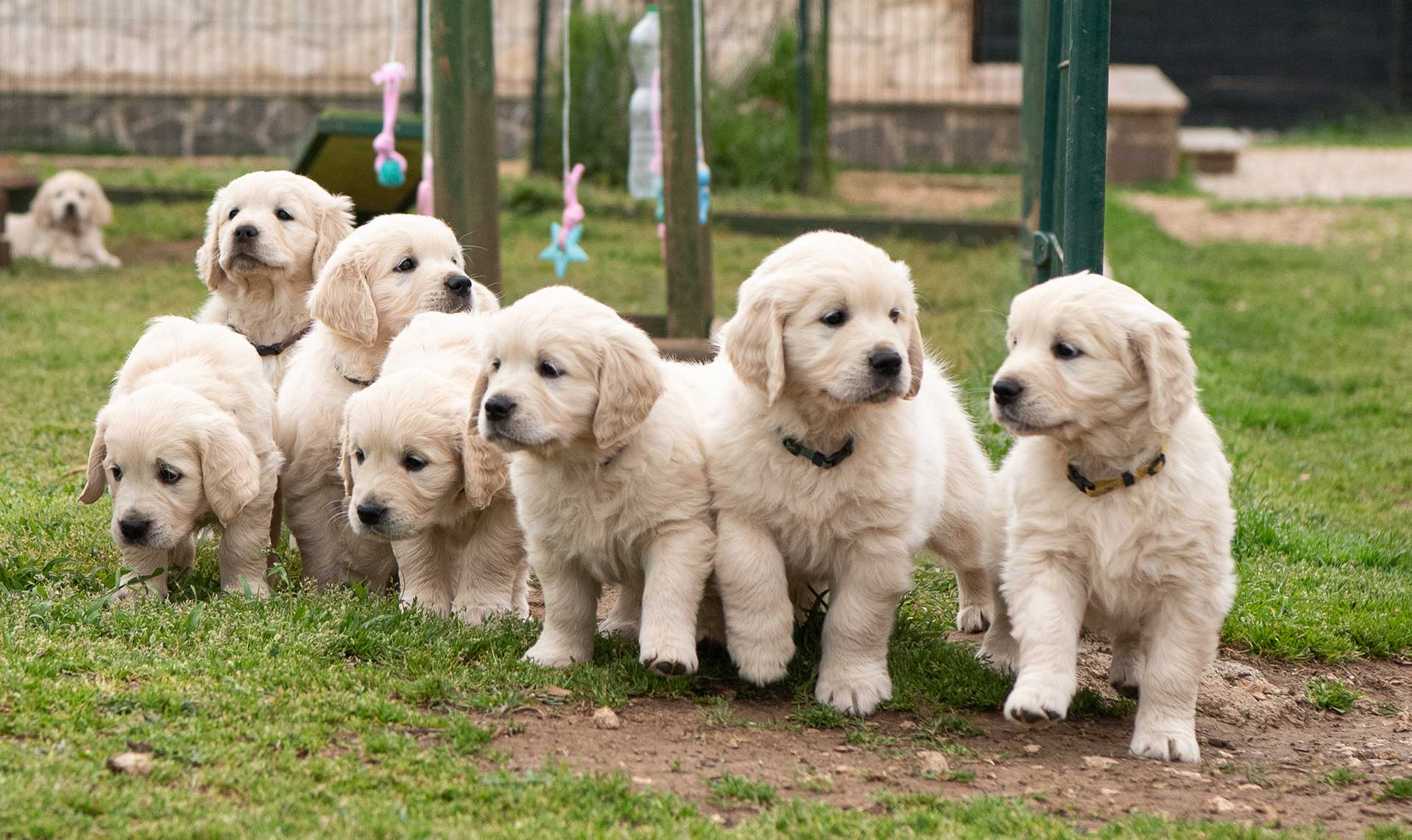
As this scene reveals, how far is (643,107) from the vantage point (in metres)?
8.87

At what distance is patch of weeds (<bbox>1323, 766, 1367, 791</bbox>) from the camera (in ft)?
12.1

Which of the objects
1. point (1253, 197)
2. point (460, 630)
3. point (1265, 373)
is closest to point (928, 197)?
point (1253, 197)

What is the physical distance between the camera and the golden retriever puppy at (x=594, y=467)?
396cm

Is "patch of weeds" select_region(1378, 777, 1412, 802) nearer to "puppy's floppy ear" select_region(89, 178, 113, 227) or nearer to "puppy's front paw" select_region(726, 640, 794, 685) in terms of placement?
"puppy's front paw" select_region(726, 640, 794, 685)

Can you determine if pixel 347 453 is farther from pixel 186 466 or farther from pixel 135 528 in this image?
pixel 135 528

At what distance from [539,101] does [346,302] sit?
960 cm

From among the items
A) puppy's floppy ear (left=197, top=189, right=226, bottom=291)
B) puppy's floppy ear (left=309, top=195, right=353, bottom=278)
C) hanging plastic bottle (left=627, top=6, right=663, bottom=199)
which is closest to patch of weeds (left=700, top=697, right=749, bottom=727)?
puppy's floppy ear (left=309, top=195, right=353, bottom=278)

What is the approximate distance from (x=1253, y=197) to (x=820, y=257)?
14.3 metres

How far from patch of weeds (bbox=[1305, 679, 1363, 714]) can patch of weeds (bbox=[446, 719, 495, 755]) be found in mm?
2380

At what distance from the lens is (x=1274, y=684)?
4.52m

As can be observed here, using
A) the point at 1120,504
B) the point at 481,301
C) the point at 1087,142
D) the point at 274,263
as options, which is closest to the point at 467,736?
the point at 1120,504

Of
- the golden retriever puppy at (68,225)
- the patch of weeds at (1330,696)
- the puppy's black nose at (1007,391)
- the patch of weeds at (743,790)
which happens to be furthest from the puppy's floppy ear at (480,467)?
the golden retriever puppy at (68,225)

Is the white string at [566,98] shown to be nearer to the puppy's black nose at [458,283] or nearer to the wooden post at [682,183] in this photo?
the wooden post at [682,183]

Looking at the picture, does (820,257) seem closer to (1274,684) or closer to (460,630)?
(460,630)
